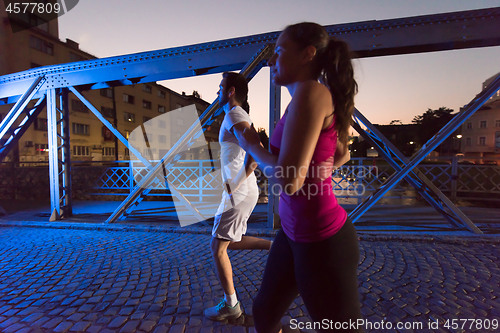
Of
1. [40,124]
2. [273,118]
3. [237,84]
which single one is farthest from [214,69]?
[40,124]

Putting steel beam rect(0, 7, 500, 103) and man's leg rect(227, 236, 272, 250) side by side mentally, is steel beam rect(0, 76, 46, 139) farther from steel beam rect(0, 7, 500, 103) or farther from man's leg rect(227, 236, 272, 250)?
man's leg rect(227, 236, 272, 250)

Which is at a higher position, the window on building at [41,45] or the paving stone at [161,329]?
the window on building at [41,45]

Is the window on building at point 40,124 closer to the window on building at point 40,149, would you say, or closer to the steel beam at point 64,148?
the window on building at point 40,149

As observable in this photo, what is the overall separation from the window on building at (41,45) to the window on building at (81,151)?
10.2m

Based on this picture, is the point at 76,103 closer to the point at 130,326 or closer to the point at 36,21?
the point at 36,21

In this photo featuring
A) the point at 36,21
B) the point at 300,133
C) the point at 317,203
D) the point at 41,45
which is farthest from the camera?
the point at 36,21

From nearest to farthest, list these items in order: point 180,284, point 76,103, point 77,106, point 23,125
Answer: point 180,284 → point 23,125 → point 76,103 → point 77,106

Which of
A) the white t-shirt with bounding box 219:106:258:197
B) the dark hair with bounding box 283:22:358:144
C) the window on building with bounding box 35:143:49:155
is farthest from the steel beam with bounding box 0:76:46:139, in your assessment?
Result: the window on building with bounding box 35:143:49:155

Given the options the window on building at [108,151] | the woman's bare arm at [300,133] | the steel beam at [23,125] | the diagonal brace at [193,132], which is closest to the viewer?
the woman's bare arm at [300,133]

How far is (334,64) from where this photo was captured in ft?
3.73

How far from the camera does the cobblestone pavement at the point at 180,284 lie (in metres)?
2.33

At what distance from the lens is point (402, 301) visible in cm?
260

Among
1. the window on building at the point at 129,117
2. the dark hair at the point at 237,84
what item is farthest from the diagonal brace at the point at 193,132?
the window on building at the point at 129,117

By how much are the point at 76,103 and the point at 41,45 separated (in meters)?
6.13
